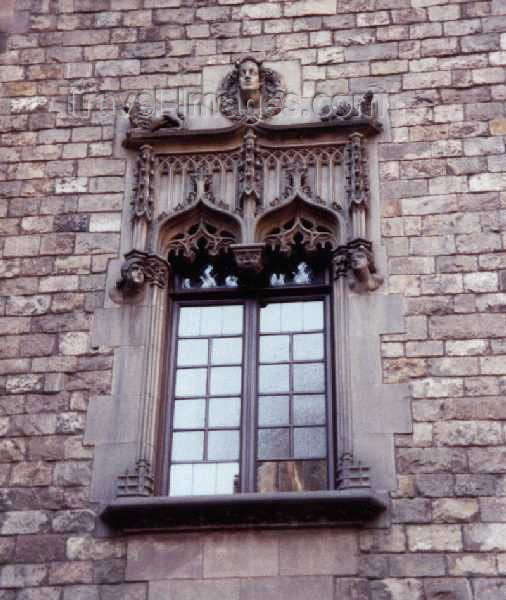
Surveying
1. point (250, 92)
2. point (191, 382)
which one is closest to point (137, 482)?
point (191, 382)

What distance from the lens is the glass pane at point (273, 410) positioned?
9.25 meters

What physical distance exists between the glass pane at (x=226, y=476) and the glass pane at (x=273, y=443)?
225 mm

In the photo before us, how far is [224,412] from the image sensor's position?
9.36 m

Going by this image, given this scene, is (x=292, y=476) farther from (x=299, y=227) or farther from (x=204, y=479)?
(x=299, y=227)

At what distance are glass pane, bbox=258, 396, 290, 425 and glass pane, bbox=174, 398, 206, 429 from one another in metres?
0.45

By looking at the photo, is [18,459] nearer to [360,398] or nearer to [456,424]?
[360,398]

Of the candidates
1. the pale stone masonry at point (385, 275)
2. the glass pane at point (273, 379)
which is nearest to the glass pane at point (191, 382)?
the glass pane at point (273, 379)

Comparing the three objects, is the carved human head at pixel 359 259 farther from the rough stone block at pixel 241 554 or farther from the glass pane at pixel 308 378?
the rough stone block at pixel 241 554

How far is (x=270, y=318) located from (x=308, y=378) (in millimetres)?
658

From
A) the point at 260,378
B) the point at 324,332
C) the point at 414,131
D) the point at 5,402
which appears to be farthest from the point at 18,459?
the point at 414,131

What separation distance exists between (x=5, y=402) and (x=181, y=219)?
212 cm

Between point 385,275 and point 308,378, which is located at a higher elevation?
point 385,275

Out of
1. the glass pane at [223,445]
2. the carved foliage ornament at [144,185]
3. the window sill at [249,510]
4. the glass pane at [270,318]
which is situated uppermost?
the carved foliage ornament at [144,185]

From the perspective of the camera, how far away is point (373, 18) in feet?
36.1
